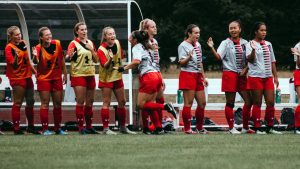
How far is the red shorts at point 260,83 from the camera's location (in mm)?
19547

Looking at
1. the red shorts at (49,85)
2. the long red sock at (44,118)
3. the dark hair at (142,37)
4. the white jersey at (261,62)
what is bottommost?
the long red sock at (44,118)

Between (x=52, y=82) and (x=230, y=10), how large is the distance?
123 feet

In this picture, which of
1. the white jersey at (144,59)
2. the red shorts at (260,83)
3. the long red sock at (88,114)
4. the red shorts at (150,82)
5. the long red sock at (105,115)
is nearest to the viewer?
the red shorts at (150,82)

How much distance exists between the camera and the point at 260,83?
1956 cm

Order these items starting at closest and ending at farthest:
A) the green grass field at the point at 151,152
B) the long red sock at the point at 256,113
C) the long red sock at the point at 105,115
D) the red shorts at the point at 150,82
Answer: the green grass field at the point at 151,152 < the red shorts at the point at 150,82 < the long red sock at the point at 256,113 < the long red sock at the point at 105,115

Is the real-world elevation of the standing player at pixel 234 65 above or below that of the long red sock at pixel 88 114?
above

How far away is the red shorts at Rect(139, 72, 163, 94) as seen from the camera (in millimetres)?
19047

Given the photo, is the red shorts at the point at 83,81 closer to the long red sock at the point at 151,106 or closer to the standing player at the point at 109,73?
the standing player at the point at 109,73

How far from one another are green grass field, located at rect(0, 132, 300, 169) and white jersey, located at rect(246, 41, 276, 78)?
5.44ft

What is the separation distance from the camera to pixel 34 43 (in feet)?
77.8

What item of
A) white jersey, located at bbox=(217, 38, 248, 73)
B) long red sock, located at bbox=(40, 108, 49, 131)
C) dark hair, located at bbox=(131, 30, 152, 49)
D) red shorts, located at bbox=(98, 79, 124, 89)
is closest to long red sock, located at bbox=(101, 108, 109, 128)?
red shorts, located at bbox=(98, 79, 124, 89)

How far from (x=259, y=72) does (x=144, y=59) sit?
2131 mm

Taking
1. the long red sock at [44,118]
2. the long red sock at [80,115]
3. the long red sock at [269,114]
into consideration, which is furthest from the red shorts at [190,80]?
the long red sock at [44,118]

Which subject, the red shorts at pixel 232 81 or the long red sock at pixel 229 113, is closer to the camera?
the red shorts at pixel 232 81
